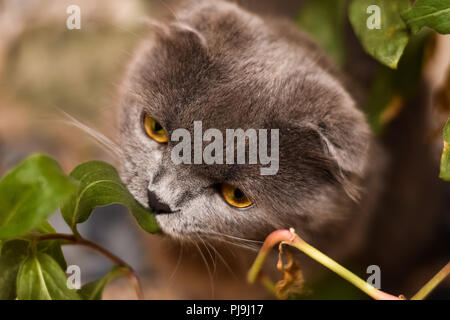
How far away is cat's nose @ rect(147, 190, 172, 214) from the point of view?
3.17 feet

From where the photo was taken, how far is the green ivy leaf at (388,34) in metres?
0.96

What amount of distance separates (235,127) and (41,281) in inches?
18.6

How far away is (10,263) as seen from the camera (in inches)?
30.8

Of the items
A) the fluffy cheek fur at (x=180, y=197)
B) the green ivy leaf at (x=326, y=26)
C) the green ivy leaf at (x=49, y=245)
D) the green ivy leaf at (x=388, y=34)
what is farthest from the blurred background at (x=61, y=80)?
the green ivy leaf at (x=388, y=34)

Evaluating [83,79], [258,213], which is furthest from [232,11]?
[83,79]

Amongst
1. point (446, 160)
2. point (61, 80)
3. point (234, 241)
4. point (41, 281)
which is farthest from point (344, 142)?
point (61, 80)

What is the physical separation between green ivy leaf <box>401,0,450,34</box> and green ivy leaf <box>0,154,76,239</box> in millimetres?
711

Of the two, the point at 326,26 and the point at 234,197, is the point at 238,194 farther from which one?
the point at 326,26

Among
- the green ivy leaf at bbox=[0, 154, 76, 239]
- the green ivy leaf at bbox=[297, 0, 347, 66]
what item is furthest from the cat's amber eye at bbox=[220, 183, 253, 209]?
the green ivy leaf at bbox=[297, 0, 347, 66]

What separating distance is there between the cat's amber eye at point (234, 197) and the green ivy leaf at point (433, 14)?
508 millimetres

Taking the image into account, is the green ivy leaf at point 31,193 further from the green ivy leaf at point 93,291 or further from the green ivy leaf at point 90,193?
the green ivy leaf at point 93,291

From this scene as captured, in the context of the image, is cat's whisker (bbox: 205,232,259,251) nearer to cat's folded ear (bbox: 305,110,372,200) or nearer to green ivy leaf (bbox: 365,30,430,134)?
cat's folded ear (bbox: 305,110,372,200)

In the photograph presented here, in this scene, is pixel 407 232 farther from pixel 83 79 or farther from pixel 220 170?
pixel 83 79
